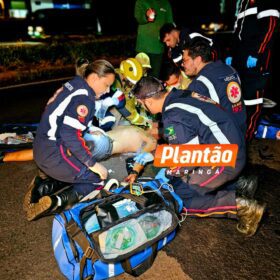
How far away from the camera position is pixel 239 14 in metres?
3.90

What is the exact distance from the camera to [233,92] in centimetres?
309

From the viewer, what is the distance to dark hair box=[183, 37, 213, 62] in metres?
3.25

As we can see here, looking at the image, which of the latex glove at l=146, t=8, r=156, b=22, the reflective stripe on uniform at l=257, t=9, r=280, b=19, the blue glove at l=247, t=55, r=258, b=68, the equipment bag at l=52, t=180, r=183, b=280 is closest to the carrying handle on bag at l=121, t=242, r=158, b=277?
the equipment bag at l=52, t=180, r=183, b=280

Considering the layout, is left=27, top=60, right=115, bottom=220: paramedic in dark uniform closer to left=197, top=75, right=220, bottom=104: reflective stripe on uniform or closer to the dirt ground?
the dirt ground

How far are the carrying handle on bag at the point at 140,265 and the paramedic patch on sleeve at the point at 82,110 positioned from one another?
1.22 meters

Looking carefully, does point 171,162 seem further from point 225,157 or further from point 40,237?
point 40,237

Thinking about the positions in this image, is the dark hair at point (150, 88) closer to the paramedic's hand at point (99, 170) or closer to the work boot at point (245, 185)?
the paramedic's hand at point (99, 170)

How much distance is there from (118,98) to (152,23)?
2.00 m

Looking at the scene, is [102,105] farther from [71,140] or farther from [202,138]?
[202,138]

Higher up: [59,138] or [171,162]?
[171,162]

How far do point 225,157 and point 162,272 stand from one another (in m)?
0.92

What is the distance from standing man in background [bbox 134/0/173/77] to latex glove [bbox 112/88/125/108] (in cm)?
138

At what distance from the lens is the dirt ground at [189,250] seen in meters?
2.22

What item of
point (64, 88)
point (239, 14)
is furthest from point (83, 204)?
point (239, 14)
